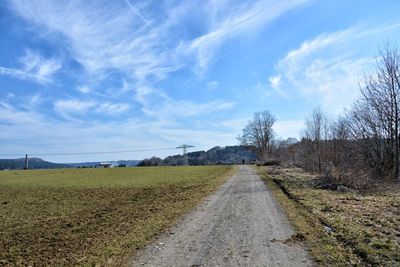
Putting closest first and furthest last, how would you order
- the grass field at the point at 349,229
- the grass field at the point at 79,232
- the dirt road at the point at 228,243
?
1. the dirt road at the point at 228,243
2. the grass field at the point at 349,229
3. the grass field at the point at 79,232

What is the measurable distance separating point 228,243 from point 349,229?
156 inches

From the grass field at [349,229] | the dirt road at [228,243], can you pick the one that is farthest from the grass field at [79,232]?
the grass field at [349,229]

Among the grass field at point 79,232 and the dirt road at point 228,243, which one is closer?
the dirt road at point 228,243

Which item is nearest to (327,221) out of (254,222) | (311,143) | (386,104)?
(254,222)

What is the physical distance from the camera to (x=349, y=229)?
11.3 m

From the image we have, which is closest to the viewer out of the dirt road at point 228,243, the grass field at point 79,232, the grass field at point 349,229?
the dirt road at point 228,243

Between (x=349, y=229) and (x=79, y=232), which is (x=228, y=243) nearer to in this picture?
(x=349, y=229)

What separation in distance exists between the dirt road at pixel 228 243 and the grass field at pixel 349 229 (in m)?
0.60

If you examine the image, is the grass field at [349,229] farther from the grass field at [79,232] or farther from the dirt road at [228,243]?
the grass field at [79,232]

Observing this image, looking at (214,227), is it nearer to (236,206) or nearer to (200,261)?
(200,261)

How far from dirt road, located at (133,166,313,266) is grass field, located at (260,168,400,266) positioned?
60 centimetres

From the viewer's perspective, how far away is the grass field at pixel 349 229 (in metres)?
8.44

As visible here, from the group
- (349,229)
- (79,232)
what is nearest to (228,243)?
(349,229)

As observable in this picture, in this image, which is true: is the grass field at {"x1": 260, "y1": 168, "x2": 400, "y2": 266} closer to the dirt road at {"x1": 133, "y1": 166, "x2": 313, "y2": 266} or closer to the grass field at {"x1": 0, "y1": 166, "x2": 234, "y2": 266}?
the dirt road at {"x1": 133, "y1": 166, "x2": 313, "y2": 266}
